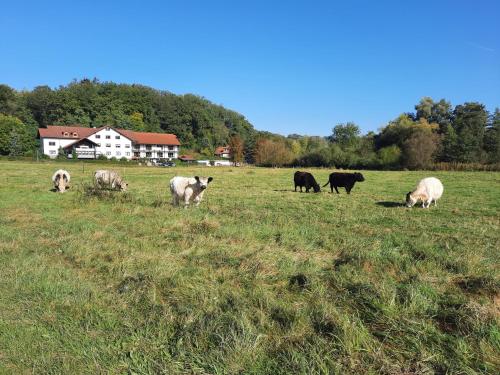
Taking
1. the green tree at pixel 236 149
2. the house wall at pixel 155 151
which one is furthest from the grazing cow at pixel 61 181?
the house wall at pixel 155 151

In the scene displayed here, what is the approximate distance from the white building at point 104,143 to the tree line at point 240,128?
4.44m

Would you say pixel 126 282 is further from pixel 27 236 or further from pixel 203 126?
A: pixel 203 126

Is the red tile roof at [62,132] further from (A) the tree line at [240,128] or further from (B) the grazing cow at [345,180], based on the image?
(B) the grazing cow at [345,180]

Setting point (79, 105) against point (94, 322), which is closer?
point (94, 322)

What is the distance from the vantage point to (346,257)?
6746mm

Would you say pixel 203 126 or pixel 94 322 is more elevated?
pixel 203 126

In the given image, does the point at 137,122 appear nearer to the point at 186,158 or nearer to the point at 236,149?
the point at 186,158

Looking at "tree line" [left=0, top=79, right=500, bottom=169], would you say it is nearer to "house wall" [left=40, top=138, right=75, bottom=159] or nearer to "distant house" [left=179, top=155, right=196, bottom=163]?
"house wall" [left=40, top=138, right=75, bottom=159]

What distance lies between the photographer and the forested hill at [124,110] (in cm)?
11206

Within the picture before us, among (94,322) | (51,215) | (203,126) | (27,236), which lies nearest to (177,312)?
(94,322)

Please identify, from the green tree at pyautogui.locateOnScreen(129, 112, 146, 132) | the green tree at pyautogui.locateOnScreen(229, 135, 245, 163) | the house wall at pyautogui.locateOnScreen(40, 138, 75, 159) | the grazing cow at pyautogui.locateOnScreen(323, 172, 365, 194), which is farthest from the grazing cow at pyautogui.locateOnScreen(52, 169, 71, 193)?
the green tree at pyautogui.locateOnScreen(129, 112, 146, 132)

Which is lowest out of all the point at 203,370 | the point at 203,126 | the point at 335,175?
the point at 203,370

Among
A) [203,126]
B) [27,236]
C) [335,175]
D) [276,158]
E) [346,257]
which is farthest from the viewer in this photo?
[203,126]

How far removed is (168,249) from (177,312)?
2.86 m
